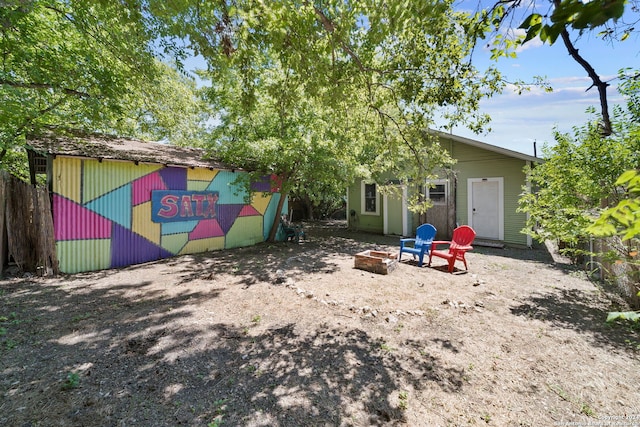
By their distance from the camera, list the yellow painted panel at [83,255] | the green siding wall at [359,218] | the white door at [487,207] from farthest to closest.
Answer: the green siding wall at [359,218] < the white door at [487,207] < the yellow painted panel at [83,255]

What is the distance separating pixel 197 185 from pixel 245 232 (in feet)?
7.49

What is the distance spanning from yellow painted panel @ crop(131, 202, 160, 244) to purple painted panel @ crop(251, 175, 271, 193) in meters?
3.40

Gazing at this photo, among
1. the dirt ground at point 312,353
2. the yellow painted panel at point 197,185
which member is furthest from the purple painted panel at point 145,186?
the dirt ground at point 312,353

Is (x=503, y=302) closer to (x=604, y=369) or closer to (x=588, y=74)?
(x=604, y=369)

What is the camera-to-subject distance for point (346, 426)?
213 cm

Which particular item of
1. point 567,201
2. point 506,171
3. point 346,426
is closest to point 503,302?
point 567,201

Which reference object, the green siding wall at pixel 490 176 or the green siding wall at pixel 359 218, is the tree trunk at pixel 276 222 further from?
the green siding wall at pixel 490 176

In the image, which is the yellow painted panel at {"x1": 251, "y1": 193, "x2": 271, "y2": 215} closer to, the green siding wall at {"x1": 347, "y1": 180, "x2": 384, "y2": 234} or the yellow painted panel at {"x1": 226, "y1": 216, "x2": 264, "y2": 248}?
the yellow painted panel at {"x1": 226, "y1": 216, "x2": 264, "y2": 248}

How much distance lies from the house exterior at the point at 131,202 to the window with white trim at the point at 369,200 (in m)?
5.78

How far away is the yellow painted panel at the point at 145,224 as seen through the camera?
709cm

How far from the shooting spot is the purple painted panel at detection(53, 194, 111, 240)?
588cm

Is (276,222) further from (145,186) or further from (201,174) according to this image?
(145,186)

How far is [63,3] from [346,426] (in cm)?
921

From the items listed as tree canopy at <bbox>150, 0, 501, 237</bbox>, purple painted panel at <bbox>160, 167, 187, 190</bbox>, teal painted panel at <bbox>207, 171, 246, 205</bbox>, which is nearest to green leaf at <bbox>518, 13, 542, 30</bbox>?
tree canopy at <bbox>150, 0, 501, 237</bbox>
